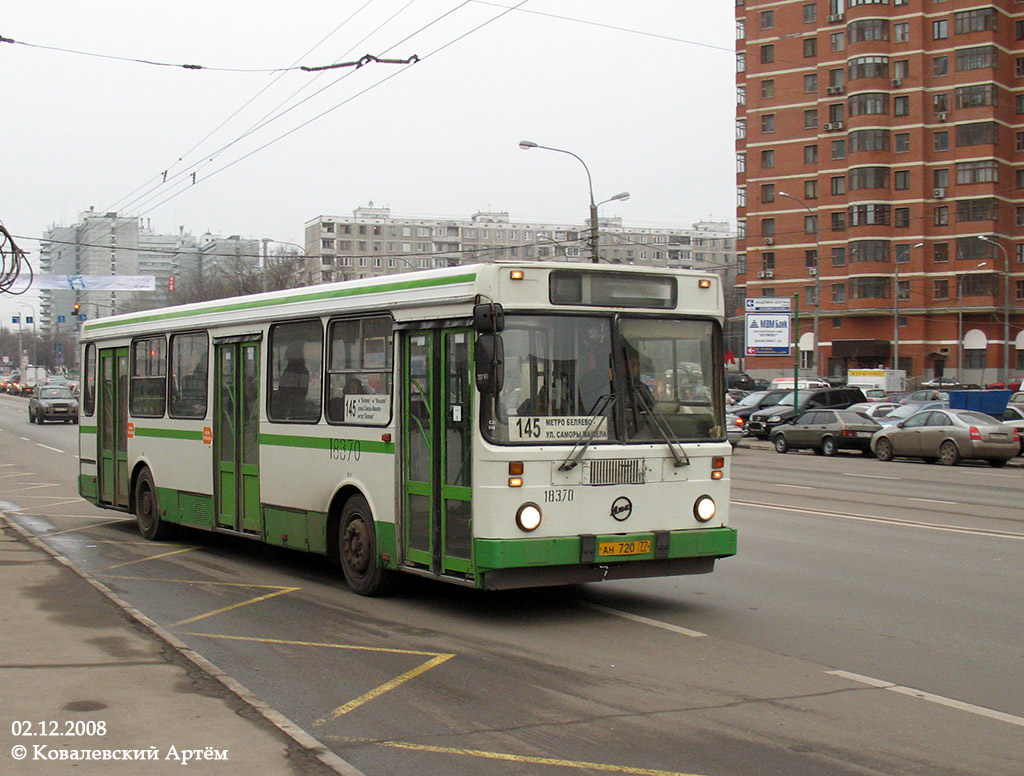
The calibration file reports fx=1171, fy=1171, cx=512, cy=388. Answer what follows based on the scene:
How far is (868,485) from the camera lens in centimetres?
2206

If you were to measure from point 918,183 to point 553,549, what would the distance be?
7651 centimetres

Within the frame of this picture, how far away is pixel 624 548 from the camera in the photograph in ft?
28.9

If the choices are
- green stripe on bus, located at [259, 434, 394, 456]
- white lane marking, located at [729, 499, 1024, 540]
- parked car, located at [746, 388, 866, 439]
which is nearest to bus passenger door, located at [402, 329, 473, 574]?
green stripe on bus, located at [259, 434, 394, 456]

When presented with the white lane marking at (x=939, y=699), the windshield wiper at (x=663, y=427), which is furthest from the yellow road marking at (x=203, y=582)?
the white lane marking at (x=939, y=699)

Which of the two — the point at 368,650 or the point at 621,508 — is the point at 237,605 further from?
the point at 621,508

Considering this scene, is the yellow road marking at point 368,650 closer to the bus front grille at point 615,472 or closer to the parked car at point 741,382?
the bus front grille at point 615,472

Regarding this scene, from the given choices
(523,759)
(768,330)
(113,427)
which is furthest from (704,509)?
(768,330)

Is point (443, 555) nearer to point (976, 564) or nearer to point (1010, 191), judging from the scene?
point (976, 564)

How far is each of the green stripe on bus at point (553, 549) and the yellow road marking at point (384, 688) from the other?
92 centimetres

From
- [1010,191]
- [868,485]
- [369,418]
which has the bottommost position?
[868,485]

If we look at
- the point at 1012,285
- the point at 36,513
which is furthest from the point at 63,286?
the point at 1012,285

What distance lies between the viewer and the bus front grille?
872 cm

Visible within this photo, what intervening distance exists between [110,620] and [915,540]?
8.99 m

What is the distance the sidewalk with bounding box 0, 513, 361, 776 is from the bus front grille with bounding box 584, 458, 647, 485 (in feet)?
10.3
